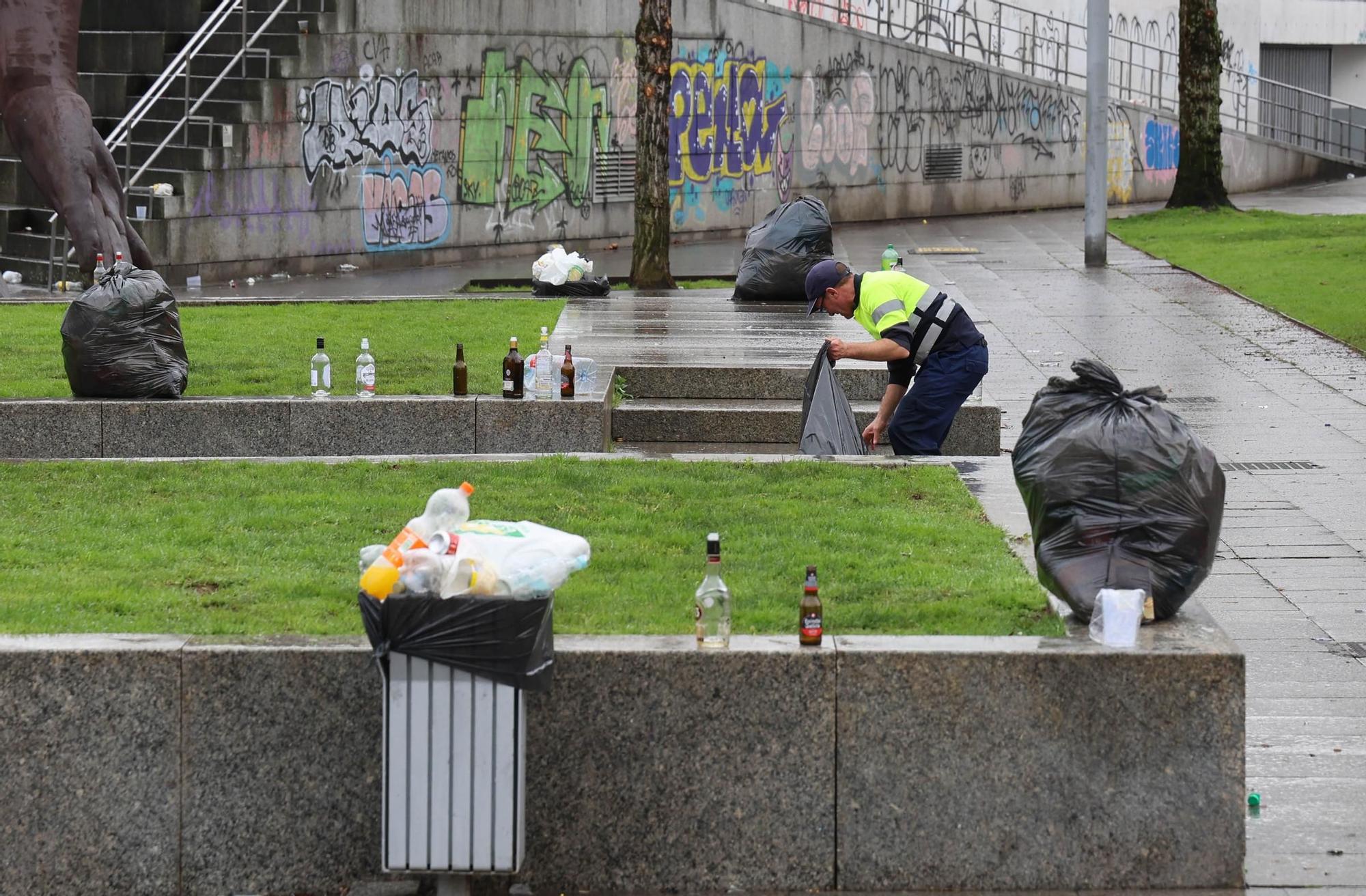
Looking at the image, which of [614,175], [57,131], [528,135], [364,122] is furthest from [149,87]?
[57,131]

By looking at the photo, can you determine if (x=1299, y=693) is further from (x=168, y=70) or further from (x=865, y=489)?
(x=168, y=70)

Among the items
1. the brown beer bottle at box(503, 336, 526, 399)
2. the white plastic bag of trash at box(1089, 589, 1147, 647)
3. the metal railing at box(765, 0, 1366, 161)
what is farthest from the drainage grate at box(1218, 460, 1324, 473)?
the metal railing at box(765, 0, 1366, 161)

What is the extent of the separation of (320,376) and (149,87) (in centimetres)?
1241

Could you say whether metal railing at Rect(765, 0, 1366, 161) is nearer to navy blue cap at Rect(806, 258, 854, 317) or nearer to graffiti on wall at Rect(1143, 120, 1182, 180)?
graffiti on wall at Rect(1143, 120, 1182, 180)

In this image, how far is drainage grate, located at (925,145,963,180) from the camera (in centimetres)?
3034

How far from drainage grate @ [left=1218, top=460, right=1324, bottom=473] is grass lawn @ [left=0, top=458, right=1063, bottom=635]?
3040 mm

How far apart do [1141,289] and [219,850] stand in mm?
15569

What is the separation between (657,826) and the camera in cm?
561

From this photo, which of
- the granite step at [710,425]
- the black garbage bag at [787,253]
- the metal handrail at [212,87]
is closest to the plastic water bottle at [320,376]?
the granite step at [710,425]

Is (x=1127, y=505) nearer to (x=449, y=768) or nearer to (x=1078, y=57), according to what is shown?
(x=449, y=768)

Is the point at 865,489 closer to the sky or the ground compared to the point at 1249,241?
closer to the ground

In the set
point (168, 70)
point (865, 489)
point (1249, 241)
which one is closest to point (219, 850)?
point (865, 489)

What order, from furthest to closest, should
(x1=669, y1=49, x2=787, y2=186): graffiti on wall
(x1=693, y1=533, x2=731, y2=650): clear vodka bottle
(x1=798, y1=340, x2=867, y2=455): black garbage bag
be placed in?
(x1=669, y1=49, x2=787, y2=186): graffiti on wall < (x1=798, y1=340, x2=867, y2=455): black garbage bag < (x1=693, y1=533, x2=731, y2=650): clear vodka bottle

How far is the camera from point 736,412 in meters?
11.6
